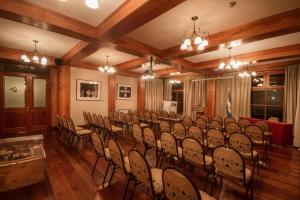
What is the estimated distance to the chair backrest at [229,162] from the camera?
2.05 metres

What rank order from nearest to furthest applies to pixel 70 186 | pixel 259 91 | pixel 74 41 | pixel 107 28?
pixel 70 186, pixel 107 28, pixel 74 41, pixel 259 91

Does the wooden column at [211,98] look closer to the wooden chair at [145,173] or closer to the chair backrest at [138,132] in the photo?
the chair backrest at [138,132]

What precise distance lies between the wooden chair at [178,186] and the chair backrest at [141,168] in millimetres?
216

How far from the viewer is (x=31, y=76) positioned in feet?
21.4

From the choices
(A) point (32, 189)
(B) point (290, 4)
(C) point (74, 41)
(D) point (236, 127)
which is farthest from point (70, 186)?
(B) point (290, 4)

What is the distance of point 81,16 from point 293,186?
5127 mm

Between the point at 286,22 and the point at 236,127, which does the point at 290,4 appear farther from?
the point at 236,127

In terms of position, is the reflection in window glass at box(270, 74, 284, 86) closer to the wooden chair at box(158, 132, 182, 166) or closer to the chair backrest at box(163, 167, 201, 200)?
the wooden chair at box(158, 132, 182, 166)

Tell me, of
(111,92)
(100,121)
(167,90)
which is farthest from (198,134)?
(167,90)

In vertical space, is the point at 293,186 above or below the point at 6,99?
below

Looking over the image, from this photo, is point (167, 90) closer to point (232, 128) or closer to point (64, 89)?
point (64, 89)

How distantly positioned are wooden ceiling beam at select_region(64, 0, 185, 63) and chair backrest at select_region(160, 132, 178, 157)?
2.08m

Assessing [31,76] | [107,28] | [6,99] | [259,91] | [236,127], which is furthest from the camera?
[259,91]

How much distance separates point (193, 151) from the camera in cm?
258
